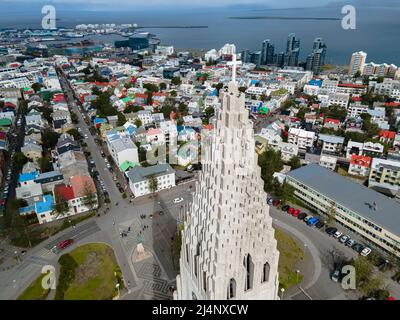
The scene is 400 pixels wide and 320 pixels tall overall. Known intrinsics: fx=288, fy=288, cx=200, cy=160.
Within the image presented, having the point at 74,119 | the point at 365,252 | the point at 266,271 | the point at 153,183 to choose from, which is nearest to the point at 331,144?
the point at 365,252

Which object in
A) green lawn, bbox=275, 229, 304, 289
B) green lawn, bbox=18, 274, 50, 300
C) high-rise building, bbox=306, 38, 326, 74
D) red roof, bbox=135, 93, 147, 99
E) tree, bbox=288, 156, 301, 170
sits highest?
high-rise building, bbox=306, 38, 326, 74

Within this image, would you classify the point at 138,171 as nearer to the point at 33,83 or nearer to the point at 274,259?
the point at 274,259

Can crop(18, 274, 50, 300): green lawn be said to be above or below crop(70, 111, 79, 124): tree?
below

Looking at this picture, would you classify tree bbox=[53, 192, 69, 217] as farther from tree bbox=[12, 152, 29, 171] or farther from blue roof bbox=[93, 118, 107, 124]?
blue roof bbox=[93, 118, 107, 124]

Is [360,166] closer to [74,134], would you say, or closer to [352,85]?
[74,134]

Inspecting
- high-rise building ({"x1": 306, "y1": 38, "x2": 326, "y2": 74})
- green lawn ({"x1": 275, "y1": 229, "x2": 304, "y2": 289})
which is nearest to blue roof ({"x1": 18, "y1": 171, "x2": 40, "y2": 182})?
green lawn ({"x1": 275, "y1": 229, "x2": 304, "y2": 289})
